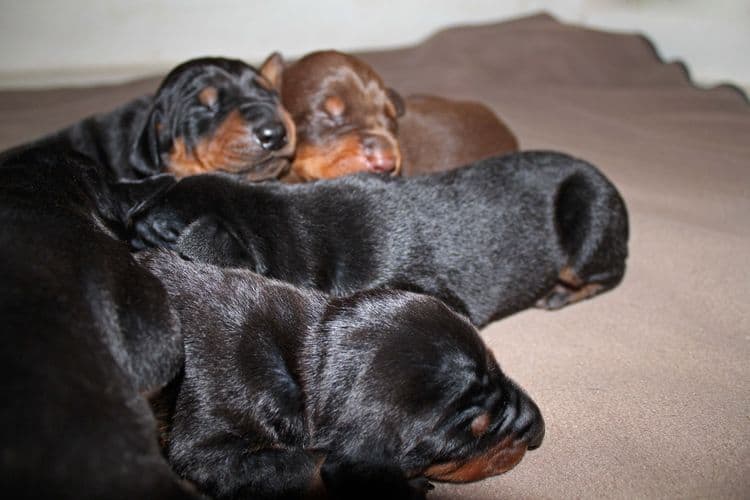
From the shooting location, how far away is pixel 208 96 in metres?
3.33

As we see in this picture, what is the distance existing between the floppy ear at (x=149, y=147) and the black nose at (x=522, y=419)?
2.15 meters

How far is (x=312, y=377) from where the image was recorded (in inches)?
79.0

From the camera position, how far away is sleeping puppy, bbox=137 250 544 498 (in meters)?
1.83

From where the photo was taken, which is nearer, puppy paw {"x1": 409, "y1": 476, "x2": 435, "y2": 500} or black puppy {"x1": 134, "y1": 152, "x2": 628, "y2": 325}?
puppy paw {"x1": 409, "y1": 476, "x2": 435, "y2": 500}

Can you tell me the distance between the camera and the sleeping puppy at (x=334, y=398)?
183cm

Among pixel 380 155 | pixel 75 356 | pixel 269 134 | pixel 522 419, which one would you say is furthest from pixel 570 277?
pixel 75 356

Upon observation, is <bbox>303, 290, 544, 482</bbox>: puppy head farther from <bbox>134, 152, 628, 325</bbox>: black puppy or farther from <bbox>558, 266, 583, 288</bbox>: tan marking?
<bbox>558, 266, 583, 288</bbox>: tan marking

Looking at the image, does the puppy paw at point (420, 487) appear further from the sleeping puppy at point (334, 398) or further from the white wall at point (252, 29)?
the white wall at point (252, 29)

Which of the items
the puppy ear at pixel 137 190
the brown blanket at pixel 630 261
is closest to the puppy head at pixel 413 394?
the brown blanket at pixel 630 261

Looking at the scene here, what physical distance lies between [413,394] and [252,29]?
527cm

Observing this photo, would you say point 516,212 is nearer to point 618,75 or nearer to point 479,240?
A: point 479,240

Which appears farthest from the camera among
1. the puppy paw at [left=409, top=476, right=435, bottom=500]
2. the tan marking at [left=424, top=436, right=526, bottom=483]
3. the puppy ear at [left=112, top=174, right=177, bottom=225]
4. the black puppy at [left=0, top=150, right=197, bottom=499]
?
the puppy ear at [left=112, top=174, right=177, bottom=225]

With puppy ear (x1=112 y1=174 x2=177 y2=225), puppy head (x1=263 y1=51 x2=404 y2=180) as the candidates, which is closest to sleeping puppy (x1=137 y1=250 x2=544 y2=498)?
puppy ear (x1=112 y1=174 x2=177 y2=225)

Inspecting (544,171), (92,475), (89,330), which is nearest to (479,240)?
(544,171)
